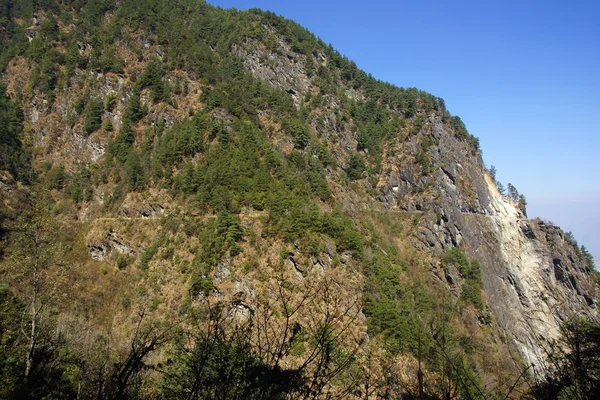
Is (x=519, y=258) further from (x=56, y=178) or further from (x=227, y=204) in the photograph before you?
(x=56, y=178)

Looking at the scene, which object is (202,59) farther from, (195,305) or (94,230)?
(195,305)

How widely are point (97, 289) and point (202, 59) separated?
39053mm

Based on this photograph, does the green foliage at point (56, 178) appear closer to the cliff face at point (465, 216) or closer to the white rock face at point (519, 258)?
the cliff face at point (465, 216)

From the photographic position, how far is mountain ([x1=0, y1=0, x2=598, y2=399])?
15883 millimetres

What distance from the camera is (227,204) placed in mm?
35375

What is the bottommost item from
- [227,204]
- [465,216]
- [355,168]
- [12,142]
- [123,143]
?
[227,204]

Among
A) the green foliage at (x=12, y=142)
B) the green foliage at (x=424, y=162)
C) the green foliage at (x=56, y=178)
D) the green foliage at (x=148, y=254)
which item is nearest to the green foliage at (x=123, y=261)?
the green foliage at (x=148, y=254)

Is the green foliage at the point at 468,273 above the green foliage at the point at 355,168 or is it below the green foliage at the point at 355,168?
below

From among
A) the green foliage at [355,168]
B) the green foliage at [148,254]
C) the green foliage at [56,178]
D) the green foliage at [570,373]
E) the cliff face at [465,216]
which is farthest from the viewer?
the green foliage at [355,168]

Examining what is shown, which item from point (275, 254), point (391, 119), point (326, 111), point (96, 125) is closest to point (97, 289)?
point (275, 254)

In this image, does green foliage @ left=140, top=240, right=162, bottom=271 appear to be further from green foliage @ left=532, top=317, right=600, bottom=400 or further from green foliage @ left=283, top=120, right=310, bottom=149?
green foliage @ left=532, top=317, right=600, bottom=400

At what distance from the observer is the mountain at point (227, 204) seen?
15.9 meters

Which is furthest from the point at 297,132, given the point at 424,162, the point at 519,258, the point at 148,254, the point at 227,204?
the point at 519,258

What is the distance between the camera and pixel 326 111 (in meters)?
72.3
